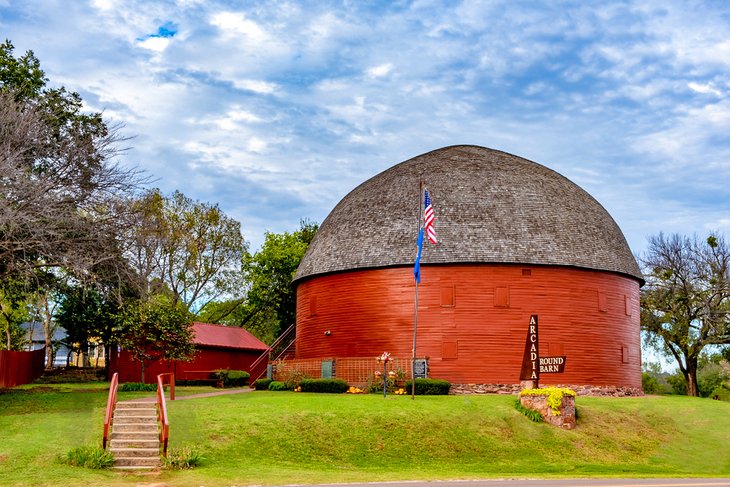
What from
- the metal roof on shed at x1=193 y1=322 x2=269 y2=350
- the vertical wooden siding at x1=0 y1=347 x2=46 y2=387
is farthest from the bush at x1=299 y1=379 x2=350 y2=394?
the metal roof on shed at x1=193 y1=322 x2=269 y2=350

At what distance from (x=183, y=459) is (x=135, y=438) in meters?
2.03

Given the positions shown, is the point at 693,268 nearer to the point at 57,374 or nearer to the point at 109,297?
the point at 109,297


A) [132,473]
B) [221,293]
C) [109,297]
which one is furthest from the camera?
[221,293]

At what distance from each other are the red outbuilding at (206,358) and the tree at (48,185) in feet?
41.5

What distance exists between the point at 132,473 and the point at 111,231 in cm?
1341

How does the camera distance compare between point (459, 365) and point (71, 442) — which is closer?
point (71, 442)

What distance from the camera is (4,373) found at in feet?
112

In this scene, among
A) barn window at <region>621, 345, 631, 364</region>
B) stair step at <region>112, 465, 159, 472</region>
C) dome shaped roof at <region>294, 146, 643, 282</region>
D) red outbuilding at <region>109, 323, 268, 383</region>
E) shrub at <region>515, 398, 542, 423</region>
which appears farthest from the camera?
red outbuilding at <region>109, 323, 268, 383</region>

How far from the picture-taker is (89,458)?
19.0 meters

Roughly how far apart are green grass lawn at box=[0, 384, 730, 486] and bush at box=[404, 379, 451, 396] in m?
2.01

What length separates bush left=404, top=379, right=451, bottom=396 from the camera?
3139cm

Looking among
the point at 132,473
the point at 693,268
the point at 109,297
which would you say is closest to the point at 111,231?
the point at 109,297

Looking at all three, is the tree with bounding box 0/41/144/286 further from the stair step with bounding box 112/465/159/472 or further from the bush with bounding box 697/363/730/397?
the bush with bounding box 697/363/730/397

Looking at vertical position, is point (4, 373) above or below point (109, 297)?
below
